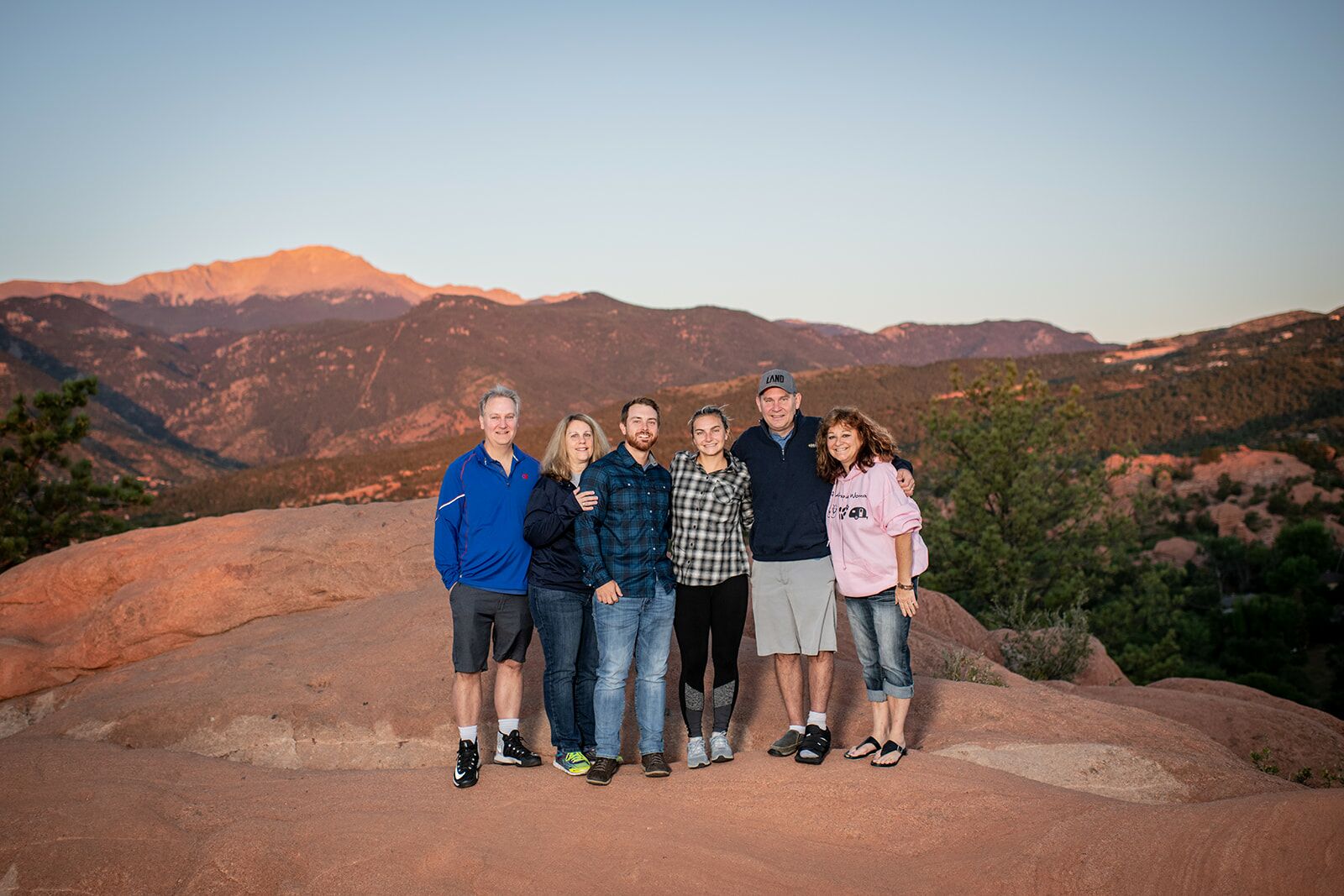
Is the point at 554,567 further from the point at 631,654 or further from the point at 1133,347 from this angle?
the point at 1133,347

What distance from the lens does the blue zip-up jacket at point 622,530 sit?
5.77m

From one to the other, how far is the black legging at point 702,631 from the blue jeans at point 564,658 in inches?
25.2

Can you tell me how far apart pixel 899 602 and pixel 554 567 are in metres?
2.26

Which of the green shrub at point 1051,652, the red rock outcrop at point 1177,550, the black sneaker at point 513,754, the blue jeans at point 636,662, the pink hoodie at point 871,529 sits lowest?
the red rock outcrop at point 1177,550

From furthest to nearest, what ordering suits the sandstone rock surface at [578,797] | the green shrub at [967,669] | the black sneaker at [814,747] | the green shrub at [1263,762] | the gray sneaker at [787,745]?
the green shrub at [967,669]
the green shrub at [1263,762]
the gray sneaker at [787,745]
the black sneaker at [814,747]
the sandstone rock surface at [578,797]

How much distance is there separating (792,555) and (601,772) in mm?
1868

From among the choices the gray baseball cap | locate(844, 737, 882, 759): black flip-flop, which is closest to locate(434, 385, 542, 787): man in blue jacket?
the gray baseball cap

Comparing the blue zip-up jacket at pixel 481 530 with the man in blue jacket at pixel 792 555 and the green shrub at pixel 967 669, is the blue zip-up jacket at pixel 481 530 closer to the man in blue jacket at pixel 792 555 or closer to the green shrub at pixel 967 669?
the man in blue jacket at pixel 792 555

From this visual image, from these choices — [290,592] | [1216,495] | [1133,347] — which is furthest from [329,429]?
[290,592]

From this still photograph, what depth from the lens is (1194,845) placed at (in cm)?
421

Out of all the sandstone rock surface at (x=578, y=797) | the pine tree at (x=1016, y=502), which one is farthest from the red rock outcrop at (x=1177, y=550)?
the sandstone rock surface at (x=578, y=797)

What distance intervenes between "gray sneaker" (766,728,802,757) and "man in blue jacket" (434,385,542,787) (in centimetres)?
163

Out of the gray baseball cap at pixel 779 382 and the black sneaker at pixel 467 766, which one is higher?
the gray baseball cap at pixel 779 382

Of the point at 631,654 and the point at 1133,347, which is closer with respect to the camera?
the point at 631,654
